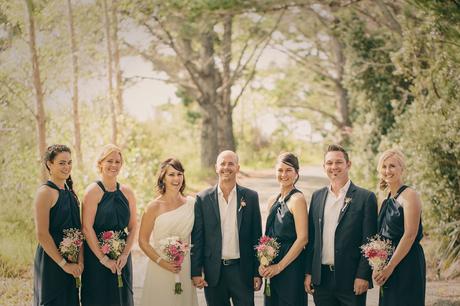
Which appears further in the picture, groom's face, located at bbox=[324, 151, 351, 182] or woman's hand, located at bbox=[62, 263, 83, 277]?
woman's hand, located at bbox=[62, 263, 83, 277]

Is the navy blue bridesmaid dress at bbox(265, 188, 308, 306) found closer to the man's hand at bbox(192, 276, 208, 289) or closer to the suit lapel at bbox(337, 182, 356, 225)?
the suit lapel at bbox(337, 182, 356, 225)

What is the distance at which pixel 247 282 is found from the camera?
4.78 metres

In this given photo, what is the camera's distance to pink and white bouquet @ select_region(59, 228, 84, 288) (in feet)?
15.3

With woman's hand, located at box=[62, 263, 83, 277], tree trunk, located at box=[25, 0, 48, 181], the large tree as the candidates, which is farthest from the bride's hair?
the large tree

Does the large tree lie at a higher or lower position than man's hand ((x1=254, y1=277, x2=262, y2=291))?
higher

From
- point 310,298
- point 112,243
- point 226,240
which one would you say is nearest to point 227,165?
point 226,240

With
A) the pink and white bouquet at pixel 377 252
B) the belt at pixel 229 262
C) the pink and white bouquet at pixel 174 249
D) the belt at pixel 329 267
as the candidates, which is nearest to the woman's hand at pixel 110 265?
the pink and white bouquet at pixel 174 249

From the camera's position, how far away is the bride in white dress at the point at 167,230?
501cm

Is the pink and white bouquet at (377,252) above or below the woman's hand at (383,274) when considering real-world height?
above

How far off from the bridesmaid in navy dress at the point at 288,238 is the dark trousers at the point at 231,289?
0.18m

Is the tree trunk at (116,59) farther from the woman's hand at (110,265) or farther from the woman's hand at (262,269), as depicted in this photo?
the woman's hand at (262,269)

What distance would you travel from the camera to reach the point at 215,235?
15.8 ft

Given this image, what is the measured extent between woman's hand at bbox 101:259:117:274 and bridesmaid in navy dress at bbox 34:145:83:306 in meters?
0.18

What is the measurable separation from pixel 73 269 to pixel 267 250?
1.47 meters
